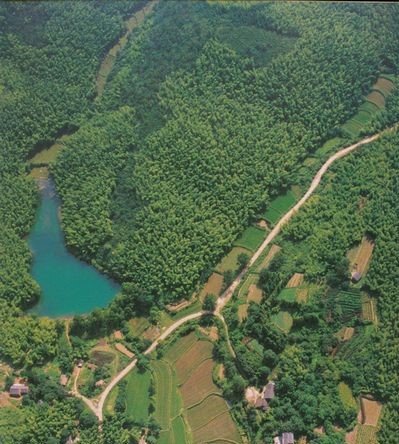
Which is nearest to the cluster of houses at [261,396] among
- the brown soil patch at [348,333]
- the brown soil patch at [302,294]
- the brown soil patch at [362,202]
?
the brown soil patch at [348,333]

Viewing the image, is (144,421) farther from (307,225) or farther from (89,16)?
(89,16)

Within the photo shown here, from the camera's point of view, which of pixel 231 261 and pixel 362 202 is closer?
pixel 231 261

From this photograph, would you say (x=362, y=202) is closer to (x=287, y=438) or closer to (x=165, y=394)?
(x=287, y=438)

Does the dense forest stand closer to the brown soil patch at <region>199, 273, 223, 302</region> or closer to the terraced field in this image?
the brown soil patch at <region>199, 273, 223, 302</region>

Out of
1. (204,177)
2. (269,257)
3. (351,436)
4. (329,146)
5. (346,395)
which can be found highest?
(204,177)

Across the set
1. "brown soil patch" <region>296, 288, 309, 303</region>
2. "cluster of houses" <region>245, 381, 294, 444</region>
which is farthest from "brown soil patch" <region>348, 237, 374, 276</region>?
"cluster of houses" <region>245, 381, 294, 444</region>

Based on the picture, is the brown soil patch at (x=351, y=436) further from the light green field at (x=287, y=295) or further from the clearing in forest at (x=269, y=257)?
the clearing in forest at (x=269, y=257)

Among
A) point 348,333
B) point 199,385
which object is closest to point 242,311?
point 199,385
